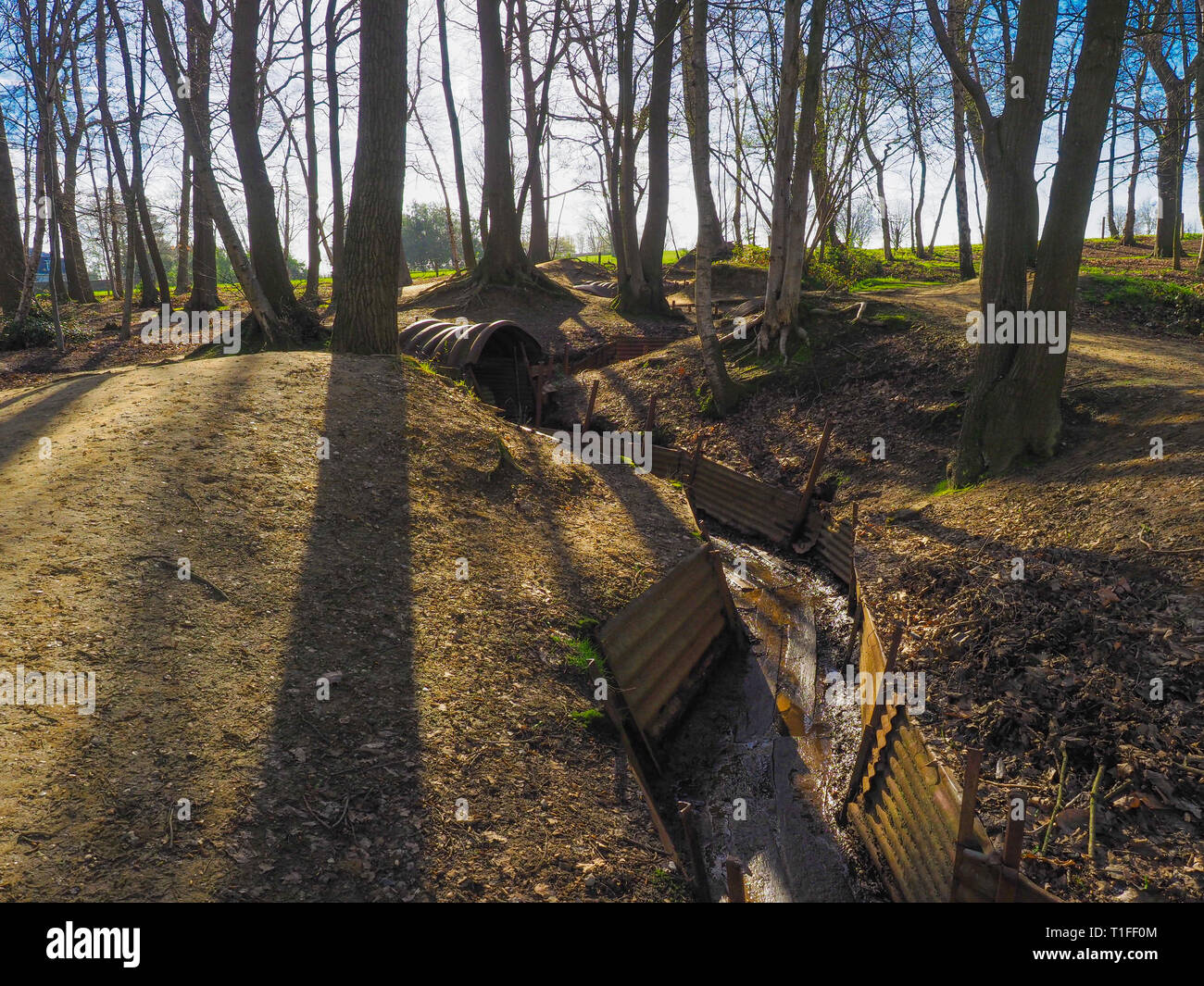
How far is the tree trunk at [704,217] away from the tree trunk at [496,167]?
978 centimetres

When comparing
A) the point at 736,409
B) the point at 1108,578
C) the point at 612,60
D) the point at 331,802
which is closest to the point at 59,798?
the point at 331,802

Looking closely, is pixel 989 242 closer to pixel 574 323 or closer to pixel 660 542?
pixel 660 542

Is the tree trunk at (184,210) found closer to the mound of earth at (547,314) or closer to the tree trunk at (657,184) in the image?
the mound of earth at (547,314)

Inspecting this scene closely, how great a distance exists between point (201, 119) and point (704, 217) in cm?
1062

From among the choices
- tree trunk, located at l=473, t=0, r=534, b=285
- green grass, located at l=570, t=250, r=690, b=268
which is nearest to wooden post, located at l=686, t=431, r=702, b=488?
tree trunk, located at l=473, t=0, r=534, b=285

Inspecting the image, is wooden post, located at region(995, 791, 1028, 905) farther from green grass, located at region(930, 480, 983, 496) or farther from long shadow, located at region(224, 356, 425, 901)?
green grass, located at region(930, 480, 983, 496)

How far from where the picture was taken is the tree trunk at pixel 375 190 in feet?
30.3

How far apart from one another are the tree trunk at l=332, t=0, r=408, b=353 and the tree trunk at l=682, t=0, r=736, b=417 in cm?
469

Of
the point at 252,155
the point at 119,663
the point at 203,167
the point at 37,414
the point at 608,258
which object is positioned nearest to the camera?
the point at 119,663

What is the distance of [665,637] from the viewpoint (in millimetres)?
6543

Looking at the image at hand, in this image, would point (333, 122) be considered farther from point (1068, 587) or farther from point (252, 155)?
point (1068, 587)

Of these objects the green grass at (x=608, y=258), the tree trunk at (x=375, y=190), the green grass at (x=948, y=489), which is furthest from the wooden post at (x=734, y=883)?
the green grass at (x=608, y=258)

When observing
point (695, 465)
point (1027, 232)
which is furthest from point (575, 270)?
point (1027, 232)
